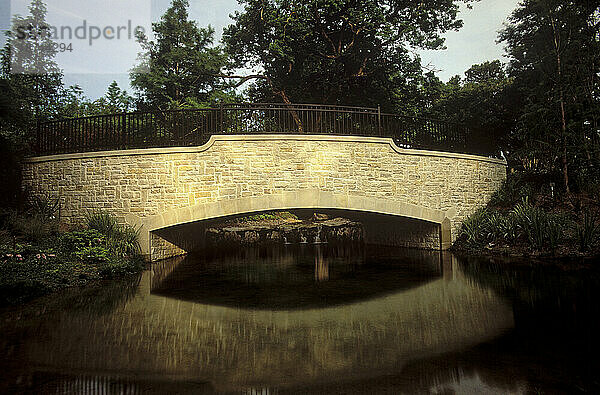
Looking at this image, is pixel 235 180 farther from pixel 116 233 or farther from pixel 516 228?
pixel 516 228

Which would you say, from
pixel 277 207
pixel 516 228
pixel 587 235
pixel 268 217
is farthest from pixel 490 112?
pixel 268 217

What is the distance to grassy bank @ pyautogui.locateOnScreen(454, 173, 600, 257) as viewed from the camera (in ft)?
33.6

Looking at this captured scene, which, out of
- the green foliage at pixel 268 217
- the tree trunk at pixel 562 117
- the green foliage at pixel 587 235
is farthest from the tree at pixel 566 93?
the green foliage at pixel 268 217

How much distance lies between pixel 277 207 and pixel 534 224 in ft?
26.2

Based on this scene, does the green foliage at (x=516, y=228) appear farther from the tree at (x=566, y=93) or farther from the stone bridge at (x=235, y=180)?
the tree at (x=566, y=93)

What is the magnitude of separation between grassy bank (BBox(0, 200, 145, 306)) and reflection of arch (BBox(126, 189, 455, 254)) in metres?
0.53

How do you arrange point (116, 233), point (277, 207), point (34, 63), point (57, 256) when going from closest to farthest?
point (57, 256), point (116, 233), point (277, 207), point (34, 63)

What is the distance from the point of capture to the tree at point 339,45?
16.8m

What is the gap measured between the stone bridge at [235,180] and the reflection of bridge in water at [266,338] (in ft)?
14.7

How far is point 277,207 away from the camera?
10977 mm

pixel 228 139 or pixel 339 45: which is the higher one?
pixel 339 45

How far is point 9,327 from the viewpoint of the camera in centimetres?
508

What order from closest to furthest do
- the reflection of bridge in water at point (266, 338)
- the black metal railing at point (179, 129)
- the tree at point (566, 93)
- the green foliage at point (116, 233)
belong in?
the reflection of bridge in water at point (266, 338)
the green foliage at point (116, 233)
the black metal railing at point (179, 129)
the tree at point (566, 93)

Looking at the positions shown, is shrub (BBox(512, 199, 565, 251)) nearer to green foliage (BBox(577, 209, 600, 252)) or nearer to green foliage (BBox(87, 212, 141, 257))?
green foliage (BBox(577, 209, 600, 252))
